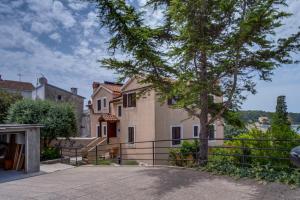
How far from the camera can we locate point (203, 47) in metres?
9.23

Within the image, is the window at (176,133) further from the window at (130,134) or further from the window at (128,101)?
the window at (128,101)

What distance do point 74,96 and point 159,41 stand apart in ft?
106

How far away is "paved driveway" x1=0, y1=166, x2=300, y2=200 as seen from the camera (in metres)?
7.13

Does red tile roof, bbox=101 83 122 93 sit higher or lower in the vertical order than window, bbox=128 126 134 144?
higher

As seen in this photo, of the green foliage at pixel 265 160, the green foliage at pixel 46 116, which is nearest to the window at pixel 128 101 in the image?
the green foliage at pixel 46 116

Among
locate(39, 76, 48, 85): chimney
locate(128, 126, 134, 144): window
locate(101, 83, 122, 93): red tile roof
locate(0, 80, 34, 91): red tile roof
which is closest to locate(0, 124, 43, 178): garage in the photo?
locate(128, 126, 134, 144): window

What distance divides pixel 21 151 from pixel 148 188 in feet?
25.6

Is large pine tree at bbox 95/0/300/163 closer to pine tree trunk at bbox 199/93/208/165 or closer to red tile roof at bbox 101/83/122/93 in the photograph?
pine tree trunk at bbox 199/93/208/165

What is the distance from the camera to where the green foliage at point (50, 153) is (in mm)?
16375

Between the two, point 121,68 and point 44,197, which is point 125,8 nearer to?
point 121,68

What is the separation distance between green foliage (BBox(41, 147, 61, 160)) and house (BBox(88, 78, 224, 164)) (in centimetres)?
514

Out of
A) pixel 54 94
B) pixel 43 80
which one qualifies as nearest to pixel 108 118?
pixel 54 94

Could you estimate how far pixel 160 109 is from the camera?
22047 millimetres

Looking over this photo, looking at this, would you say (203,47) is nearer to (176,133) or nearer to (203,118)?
(203,118)
